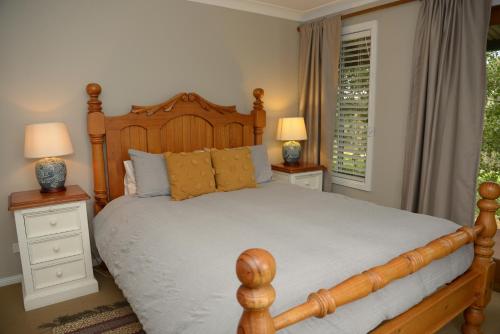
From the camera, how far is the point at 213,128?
3568 millimetres

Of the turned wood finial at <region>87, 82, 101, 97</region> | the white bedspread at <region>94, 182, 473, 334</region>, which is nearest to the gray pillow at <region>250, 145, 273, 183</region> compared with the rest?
the white bedspread at <region>94, 182, 473, 334</region>

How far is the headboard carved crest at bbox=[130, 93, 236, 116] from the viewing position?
316 cm

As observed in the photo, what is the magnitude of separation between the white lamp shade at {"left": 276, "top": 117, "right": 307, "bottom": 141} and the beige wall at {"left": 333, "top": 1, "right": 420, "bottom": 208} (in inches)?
30.7

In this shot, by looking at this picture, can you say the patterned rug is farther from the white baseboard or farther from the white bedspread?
the white baseboard

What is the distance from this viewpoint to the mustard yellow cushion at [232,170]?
9.89 ft

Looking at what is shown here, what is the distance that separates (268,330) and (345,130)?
10.4ft

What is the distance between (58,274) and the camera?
8.39ft

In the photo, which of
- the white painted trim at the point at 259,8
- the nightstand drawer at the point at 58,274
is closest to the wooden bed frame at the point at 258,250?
the nightstand drawer at the point at 58,274

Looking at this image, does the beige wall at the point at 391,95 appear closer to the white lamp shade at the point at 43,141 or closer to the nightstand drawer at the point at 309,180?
the nightstand drawer at the point at 309,180

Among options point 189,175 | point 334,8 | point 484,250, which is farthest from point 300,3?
point 484,250

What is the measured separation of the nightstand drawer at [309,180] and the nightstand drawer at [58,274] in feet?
7.28

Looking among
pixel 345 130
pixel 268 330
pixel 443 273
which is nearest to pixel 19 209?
pixel 268 330

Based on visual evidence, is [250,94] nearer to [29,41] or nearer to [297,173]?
[297,173]

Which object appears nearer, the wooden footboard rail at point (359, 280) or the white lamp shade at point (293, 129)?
the wooden footboard rail at point (359, 280)
